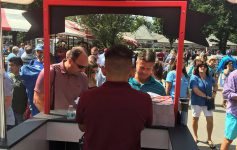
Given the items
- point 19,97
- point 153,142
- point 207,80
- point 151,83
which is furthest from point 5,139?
point 207,80

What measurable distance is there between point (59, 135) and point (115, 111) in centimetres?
137

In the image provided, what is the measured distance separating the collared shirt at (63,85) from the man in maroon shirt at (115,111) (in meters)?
1.69

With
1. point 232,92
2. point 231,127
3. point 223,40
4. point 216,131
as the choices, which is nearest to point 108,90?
point 232,92

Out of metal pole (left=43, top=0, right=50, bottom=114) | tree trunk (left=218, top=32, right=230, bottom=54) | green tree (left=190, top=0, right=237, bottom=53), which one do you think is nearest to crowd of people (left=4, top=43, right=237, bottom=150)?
metal pole (left=43, top=0, right=50, bottom=114)

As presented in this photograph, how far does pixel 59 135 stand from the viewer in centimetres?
352

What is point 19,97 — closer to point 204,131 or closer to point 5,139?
point 5,139

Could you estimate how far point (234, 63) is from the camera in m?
11.5

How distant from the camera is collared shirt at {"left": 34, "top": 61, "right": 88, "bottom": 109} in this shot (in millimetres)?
4044

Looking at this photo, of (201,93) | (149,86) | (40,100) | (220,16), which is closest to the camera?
(149,86)

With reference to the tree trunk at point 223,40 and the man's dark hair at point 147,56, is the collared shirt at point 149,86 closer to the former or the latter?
the man's dark hair at point 147,56

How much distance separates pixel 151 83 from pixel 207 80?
319 cm

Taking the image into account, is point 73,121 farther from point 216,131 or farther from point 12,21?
point 12,21

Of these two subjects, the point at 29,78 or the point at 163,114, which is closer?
the point at 163,114

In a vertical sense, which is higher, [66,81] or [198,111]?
[66,81]
